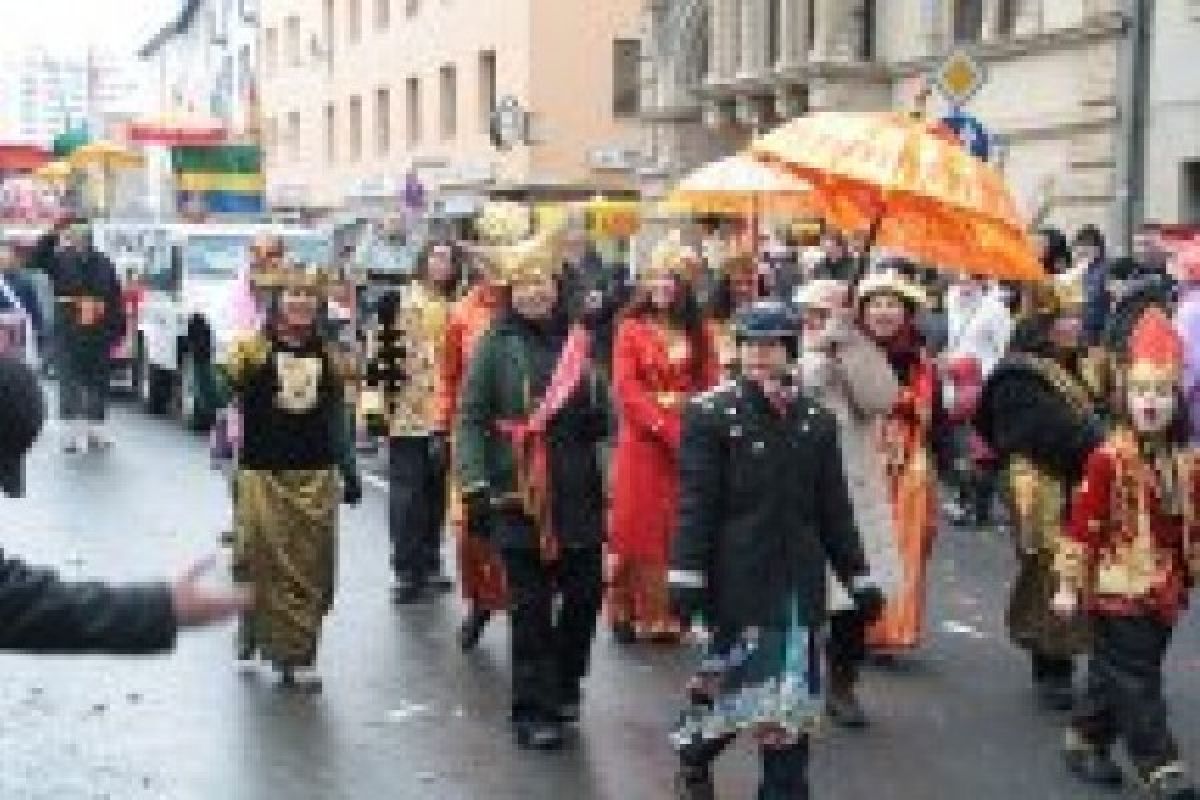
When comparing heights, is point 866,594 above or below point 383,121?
below

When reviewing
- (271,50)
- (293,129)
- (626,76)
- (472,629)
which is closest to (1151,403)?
(472,629)

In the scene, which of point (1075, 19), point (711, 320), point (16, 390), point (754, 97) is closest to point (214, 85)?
point (754, 97)

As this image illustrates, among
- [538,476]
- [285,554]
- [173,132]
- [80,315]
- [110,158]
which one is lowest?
[285,554]

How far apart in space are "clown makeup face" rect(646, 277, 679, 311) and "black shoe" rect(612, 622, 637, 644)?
1.57m

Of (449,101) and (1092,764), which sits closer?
(1092,764)

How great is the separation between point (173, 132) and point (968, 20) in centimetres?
1673

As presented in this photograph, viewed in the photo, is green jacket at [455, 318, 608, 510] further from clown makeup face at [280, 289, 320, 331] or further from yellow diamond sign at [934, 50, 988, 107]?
yellow diamond sign at [934, 50, 988, 107]

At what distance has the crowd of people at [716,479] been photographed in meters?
6.68

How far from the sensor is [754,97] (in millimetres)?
32531

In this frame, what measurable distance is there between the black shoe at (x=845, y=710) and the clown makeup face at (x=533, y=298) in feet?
6.16

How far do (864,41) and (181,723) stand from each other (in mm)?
22087

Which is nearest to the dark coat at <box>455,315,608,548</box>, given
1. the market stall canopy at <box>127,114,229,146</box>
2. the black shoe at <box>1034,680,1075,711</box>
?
the black shoe at <box>1034,680,1075,711</box>

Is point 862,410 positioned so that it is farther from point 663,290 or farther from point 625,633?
point 625,633

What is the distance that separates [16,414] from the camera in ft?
12.4
